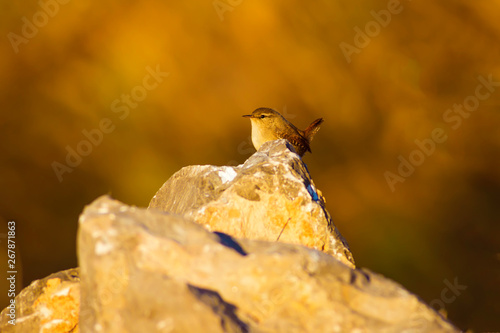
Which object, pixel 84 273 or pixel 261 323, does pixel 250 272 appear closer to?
pixel 261 323

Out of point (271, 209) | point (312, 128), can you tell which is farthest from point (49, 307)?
point (312, 128)

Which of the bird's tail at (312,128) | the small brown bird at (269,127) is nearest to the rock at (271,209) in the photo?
the small brown bird at (269,127)

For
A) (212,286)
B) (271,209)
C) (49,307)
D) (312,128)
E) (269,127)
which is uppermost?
(312,128)

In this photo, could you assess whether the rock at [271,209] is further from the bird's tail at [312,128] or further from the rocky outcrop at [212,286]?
the bird's tail at [312,128]

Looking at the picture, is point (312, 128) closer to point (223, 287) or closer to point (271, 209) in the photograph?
point (271, 209)

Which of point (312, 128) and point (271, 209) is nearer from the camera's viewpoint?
point (271, 209)

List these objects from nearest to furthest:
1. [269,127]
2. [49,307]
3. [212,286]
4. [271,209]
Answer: [212,286] → [49,307] → [271,209] → [269,127]
